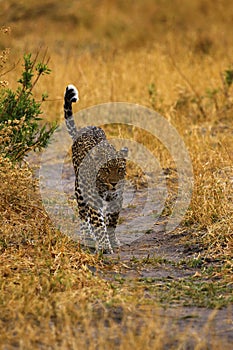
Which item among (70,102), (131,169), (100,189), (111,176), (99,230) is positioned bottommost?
(99,230)

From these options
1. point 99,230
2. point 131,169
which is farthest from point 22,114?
point 131,169

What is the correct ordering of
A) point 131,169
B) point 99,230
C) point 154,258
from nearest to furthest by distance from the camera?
point 154,258 < point 99,230 < point 131,169

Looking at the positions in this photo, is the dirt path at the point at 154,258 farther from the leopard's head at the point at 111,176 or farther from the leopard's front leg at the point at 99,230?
the leopard's head at the point at 111,176

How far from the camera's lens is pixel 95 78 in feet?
38.7

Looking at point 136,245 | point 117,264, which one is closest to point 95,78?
point 136,245

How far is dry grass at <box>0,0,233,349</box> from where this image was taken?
13.6ft

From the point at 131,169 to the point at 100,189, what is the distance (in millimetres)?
2331

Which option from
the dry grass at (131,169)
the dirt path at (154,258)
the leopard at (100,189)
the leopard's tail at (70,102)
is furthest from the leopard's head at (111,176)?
the leopard's tail at (70,102)

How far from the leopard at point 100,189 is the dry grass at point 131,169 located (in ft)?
1.60

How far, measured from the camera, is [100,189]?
21.1 ft

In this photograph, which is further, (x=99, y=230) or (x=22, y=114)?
(x=22, y=114)

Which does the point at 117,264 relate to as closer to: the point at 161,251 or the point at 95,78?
the point at 161,251

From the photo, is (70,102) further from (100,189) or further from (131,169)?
(131,169)

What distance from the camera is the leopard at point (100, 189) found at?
6.37 m
